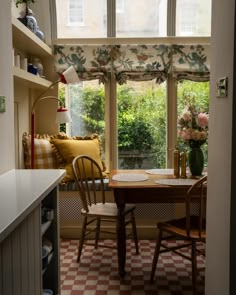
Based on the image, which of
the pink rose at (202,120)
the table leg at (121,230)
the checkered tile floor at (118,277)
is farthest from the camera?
the pink rose at (202,120)

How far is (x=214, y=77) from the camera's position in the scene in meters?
1.84

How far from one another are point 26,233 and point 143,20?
317 centimetres

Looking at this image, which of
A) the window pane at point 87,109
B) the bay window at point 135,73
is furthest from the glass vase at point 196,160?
the window pane at point 87,109

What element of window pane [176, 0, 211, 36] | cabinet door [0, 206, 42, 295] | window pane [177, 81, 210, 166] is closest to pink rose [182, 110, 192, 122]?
window pane [177, 81, 210, 166]

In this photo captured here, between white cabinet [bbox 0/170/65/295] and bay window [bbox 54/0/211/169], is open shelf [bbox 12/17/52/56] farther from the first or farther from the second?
white cabinet [bbox 0/170/65/295]

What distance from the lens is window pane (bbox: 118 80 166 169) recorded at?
4.10 m

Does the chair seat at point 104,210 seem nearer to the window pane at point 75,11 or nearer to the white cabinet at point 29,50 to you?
the white cabinet at point 29,50

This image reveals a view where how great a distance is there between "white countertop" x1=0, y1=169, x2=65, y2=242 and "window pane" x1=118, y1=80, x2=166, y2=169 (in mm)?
1980

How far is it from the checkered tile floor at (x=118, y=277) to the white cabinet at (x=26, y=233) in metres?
0.63

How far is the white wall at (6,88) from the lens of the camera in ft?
7.35

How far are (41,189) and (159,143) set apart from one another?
2.57 meters

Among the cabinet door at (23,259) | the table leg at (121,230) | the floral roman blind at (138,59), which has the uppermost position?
the floral roman blind at (138,59)

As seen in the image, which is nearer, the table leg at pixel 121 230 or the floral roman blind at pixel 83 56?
the table leg at pixel 121 230

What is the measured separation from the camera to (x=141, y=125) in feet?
13.6
